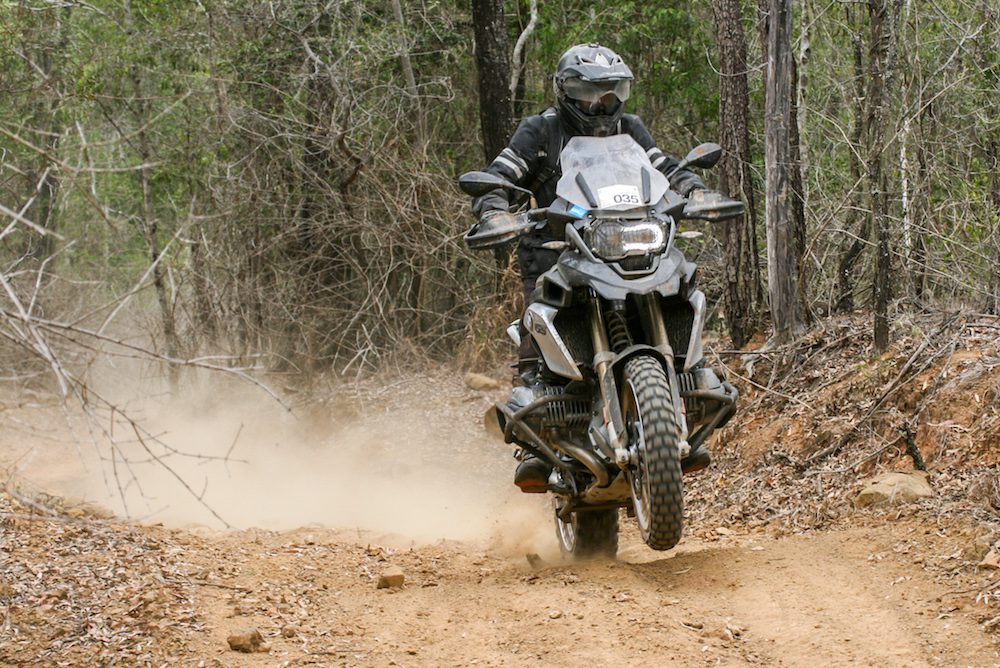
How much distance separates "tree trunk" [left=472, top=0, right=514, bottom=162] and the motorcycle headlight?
8.15m

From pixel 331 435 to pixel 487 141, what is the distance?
396 centimetres

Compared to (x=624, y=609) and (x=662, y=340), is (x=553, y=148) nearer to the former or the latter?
(x=662, y=340)

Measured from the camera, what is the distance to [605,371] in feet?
19.7

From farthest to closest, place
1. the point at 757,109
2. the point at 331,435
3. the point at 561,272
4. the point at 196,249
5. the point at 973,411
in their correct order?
the point at 757,109
the point at 196,249
the point at 331,435
the point at 973,411
the point at 561,272

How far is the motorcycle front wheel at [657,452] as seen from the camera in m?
5.57

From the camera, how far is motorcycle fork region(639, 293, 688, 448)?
229 inches

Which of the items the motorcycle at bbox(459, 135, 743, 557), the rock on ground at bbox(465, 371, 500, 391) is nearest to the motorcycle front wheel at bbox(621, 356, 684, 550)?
the motorcycle at bbox(459, 135, 743, 557)

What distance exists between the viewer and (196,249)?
14.2 metres

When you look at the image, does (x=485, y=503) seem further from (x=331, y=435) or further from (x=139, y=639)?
(x=139, y=639)

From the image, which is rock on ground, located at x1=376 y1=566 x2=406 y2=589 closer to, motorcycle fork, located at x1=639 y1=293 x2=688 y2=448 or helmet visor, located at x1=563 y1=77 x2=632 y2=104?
motorcycle fork, located at x1=639 y1=293 x2=688 y2=448

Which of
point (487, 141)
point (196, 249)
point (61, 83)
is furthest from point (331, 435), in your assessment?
point (61, 83)

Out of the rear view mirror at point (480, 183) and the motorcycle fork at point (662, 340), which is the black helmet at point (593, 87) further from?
the motorcycle fork at point (662, 340)

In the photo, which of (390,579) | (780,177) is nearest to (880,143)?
(780,177)

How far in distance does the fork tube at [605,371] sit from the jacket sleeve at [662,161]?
44.6 inches
